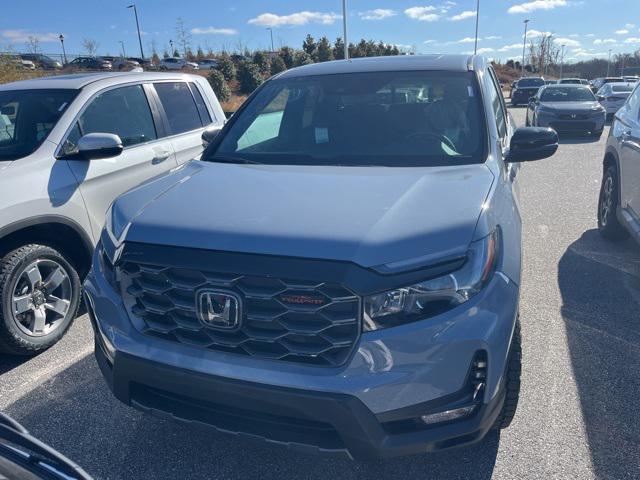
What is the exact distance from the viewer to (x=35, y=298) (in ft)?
11.8

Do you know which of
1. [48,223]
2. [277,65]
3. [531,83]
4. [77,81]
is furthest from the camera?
[277,65]

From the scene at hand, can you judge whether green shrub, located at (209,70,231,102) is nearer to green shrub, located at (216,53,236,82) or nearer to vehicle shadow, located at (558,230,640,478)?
green shrub, located at (216,53,236,82)

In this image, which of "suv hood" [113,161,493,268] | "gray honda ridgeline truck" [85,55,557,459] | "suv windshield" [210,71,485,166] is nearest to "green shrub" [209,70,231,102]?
Result: "suv windshield" [210,71,485,166]

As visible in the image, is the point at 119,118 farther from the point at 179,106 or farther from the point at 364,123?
the point at 364,123

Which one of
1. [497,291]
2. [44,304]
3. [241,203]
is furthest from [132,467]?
[497,291]

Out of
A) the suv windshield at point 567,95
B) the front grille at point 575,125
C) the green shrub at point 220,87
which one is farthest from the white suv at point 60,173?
the green shrub at point 220,87

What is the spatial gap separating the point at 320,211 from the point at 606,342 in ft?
7.81

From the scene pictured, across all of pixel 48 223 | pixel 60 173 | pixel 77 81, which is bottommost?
pixel 48 223

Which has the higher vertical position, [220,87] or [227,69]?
[227,69]

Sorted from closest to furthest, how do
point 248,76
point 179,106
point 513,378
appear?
point 513,378 → point 179,106 → point 248,76

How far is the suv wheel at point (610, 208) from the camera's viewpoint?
5188 mm

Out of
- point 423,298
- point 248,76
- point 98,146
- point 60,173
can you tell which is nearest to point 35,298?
point 60,173

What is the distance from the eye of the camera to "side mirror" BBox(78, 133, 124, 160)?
12.2 ft

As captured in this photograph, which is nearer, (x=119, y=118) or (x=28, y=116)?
(x=28, y=116)
